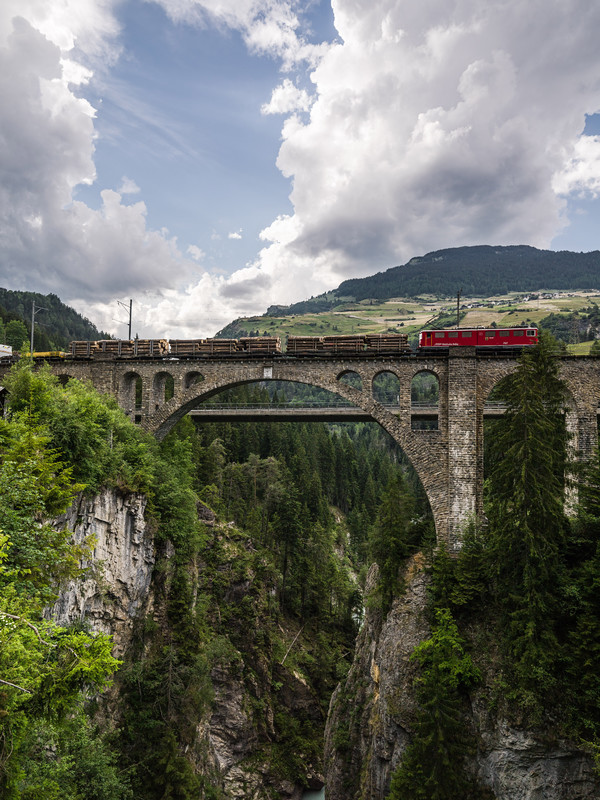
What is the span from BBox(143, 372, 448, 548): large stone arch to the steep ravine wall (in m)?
9.57

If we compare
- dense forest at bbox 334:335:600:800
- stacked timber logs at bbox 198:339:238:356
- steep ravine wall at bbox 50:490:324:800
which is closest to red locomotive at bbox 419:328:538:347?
dense forest at bbox 334:335:600:800

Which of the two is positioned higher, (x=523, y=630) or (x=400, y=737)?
(x=523, y=630)

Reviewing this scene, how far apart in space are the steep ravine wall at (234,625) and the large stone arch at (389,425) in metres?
9.57

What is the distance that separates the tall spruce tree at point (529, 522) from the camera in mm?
21297

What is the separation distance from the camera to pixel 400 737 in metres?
25.4

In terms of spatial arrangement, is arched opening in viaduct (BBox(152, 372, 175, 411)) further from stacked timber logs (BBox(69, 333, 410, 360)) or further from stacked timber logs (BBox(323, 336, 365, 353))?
stacked timber logs (BBox(323, 336, 365, 353))

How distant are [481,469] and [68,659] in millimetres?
25573

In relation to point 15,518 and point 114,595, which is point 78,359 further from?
point 15,518

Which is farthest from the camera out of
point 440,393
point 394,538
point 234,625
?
point 234,625

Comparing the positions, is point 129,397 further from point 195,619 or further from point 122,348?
point 195,619

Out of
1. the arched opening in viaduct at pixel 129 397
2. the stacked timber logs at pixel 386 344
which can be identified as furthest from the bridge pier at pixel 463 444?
the arched opening in viaduct at pixel 129 397

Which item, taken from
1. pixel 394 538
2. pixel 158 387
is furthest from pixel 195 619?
pixel 158 387

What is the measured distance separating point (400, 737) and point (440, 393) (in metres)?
19.2

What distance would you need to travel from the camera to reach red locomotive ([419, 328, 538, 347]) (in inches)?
1224
